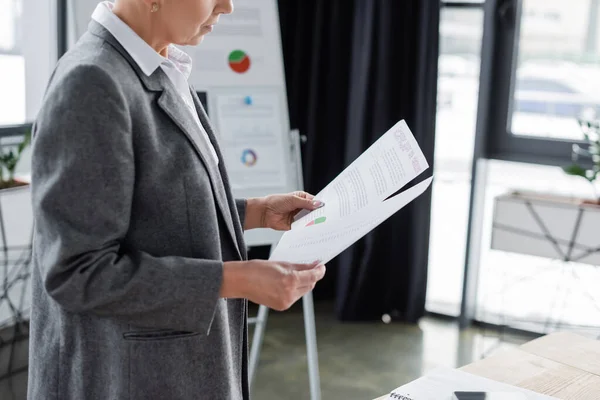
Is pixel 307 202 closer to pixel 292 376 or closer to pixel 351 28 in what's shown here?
pixel 292 376

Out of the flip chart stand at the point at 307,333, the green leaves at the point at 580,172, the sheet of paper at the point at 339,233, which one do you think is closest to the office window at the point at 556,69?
the green leaves at the point at 580,172

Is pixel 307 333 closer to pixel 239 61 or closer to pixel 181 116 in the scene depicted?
pixel 239 61

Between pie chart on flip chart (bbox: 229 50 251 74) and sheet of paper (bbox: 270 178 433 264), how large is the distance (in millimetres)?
1815

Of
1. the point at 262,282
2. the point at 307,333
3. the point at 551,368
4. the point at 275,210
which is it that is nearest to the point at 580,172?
the point at 307,333

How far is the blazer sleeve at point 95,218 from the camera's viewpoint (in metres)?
0.92

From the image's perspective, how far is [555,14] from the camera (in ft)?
11.6

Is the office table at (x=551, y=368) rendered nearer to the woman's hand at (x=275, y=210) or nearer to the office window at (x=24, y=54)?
the woman's hand at (x=275, y=210)

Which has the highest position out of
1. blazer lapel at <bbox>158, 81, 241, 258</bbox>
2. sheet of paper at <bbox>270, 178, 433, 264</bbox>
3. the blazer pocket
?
blazer lapel at <bbox>158, 81, 241, 258</bbox>

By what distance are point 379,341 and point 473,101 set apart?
1.28m

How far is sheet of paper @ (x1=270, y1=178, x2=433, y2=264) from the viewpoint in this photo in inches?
40.6

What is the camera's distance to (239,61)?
2887 millimetres

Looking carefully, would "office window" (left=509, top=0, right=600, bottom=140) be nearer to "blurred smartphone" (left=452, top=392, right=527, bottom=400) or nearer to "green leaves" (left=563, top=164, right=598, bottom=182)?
"green leaves" (left=563, top=164, right=598, bottom=182)

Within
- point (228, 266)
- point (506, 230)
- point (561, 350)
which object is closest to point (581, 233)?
point (506, 230)

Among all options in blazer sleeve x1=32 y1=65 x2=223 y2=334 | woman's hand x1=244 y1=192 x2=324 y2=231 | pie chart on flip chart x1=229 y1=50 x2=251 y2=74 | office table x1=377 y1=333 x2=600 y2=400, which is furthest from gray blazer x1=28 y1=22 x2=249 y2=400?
pie chart on flip chart x1=229 y1=50 x2=251 y2=74
